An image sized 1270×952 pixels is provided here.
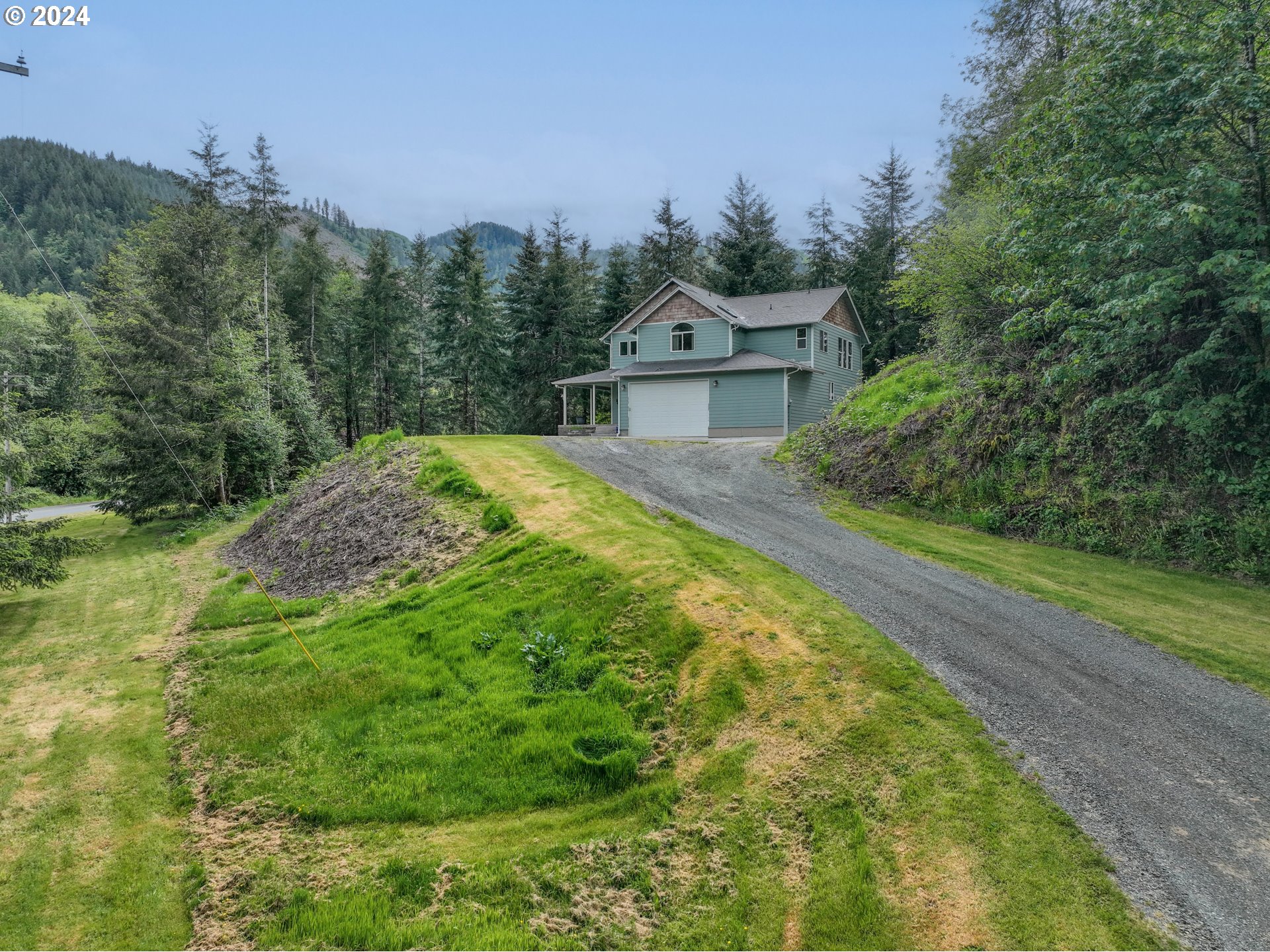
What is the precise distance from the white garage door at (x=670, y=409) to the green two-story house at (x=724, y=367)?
0.03 metres

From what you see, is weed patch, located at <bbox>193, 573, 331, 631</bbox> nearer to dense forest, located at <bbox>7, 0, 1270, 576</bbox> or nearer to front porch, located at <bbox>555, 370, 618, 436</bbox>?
dense forest, located at <bbox>7, 0, 1270, 576</bbox>

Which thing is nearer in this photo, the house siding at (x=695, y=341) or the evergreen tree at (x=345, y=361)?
the house siding at (x=695, y=341)

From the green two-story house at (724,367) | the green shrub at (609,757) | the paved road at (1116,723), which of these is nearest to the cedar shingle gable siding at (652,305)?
the green two-story house at (724,367)

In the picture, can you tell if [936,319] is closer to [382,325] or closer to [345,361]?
[382,325]

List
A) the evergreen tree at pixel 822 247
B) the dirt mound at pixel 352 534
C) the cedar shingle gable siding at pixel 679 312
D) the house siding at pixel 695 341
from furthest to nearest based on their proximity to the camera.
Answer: the evergreen tree at pixel 822 247 → the cedar shingle gable siding at pixel 679 312 → the house siding at pixel 695 341 → the dirt mound at pixel 352 534

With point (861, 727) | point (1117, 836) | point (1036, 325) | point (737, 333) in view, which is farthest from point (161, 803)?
point (737, 333)

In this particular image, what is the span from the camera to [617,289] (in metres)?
39.8

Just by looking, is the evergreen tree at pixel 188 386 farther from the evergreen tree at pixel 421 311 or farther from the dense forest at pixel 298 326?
the evergreen tree at pixel 421 311

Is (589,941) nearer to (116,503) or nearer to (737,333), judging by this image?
(116,503)

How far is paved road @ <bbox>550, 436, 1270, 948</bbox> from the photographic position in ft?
10.8

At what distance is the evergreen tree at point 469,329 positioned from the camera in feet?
121

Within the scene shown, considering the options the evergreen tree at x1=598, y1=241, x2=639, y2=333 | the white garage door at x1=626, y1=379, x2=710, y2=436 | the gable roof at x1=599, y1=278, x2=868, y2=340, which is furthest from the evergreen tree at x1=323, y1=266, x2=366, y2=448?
the white garage door at x1=626, y1=379, x2=710, y2=436

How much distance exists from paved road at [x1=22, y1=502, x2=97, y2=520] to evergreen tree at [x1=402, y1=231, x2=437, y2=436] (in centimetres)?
1692

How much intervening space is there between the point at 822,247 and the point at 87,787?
45.3 meters
